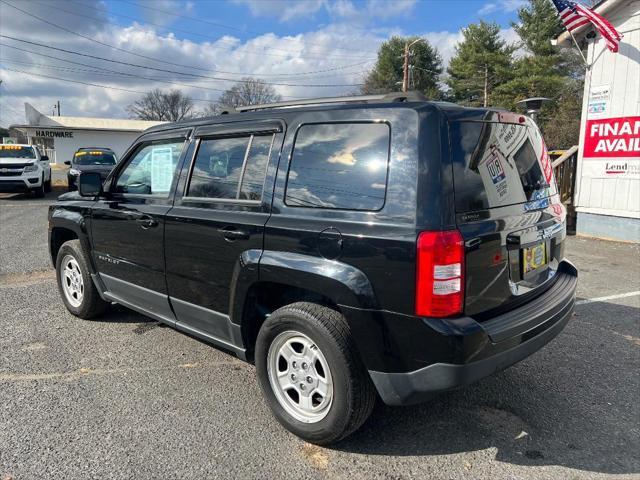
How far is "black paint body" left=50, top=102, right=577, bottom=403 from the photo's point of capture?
7.89 ft

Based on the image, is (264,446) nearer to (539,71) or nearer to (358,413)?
(358,413)

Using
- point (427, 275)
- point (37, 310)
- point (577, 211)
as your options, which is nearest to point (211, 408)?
point (427, 275)

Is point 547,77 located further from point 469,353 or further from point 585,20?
point 469,353

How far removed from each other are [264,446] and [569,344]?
9.69 ft

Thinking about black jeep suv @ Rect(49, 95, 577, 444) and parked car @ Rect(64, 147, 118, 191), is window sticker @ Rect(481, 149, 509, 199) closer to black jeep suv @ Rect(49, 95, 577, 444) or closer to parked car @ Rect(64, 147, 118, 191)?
black jeep suv @ Rect(49, 95, 577, 444)

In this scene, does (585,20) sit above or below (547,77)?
below

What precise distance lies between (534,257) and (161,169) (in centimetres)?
277

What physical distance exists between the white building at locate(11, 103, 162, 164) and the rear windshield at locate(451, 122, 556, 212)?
43595 millimetres

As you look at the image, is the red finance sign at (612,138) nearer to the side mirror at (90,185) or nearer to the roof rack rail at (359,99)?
the roof rack rail at (359,99)

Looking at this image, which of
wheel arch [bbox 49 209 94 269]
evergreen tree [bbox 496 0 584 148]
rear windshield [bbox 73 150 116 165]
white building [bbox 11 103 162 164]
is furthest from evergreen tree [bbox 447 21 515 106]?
wheel arch [bbox 49 209 94 269]

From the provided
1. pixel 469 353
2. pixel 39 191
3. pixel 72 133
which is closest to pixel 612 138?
pixel 469 353

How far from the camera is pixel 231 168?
10.8 ft

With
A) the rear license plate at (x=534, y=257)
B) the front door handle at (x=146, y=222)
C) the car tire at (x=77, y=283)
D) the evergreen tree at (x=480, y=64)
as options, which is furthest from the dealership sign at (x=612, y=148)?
the evergreen tree at (x=480, y=64)

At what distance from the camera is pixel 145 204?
12.6ft
